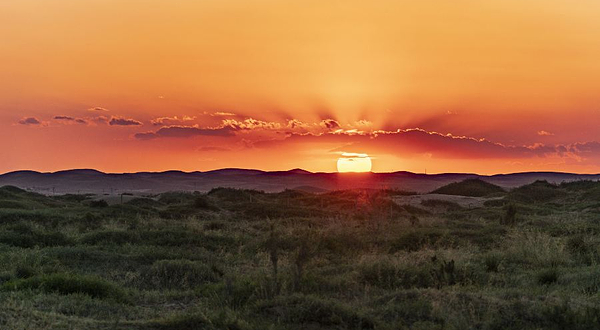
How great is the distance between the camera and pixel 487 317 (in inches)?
358

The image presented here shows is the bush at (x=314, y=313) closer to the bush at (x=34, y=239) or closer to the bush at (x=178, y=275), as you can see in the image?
the bush at (x=178, y=275)

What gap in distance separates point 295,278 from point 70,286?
15.6ft

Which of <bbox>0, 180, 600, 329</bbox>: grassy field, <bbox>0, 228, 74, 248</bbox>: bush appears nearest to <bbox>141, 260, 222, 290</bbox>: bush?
<bbox>0, 180, 600, 329</bbox>: grassy field

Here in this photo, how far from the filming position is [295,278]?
445 inches

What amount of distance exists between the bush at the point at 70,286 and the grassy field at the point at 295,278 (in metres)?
0.03

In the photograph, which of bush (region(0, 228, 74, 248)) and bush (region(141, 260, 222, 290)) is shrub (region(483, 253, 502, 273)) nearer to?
bush (region(141, 260, 222, 290))

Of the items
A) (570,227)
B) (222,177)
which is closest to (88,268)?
(570,227)

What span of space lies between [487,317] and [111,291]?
7.46m

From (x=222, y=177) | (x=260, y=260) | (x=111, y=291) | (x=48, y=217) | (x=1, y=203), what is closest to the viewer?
(x=111, y=291)

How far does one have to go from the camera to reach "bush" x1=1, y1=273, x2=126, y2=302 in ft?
39.2

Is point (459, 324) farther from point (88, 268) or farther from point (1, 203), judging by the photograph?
point (1, 203)

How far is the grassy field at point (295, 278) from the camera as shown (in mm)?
9180

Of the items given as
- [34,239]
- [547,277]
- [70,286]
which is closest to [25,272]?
[70,286]

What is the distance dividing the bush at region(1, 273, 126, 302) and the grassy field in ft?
0.10
